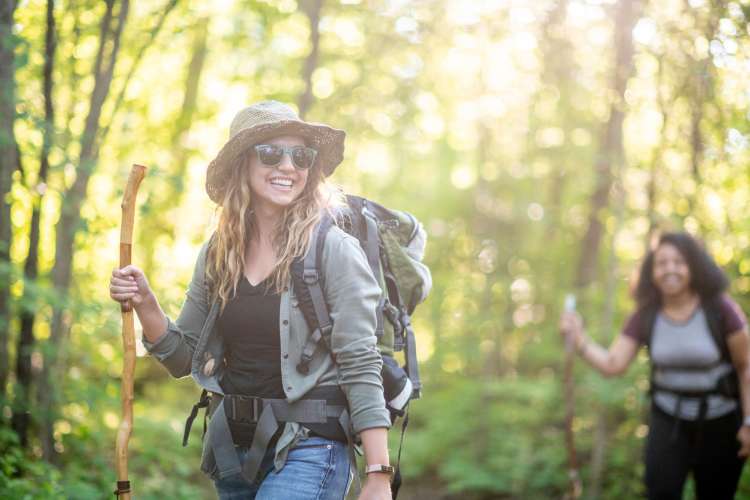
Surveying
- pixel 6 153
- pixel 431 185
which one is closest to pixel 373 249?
pixel 6 153

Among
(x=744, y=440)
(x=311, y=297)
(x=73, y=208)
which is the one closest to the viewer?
(x=311, y=297)

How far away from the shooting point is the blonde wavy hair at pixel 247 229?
2869 millimetres

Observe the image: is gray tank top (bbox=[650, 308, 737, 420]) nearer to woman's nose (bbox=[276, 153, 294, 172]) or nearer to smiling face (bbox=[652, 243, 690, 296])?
smiling face (bbox=[652, 243, 690, 296])

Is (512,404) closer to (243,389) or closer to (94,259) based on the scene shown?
(94,259)

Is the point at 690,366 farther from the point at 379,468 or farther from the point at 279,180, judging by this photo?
the point at 279,180

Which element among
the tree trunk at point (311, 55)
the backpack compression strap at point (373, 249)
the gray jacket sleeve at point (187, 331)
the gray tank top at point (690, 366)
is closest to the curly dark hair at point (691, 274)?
the gray tank top at point (690, 366)

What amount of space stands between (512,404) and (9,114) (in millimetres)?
7167

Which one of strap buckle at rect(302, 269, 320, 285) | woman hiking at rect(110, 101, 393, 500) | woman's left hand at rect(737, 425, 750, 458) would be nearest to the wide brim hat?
woman hiking at rect(110, 101, 393, 500)

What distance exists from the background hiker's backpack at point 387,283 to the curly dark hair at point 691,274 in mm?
2626

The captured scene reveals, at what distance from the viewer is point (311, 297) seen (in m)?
2.79

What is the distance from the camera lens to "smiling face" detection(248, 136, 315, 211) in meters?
3.02

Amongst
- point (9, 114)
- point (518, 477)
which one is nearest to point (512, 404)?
point (518, 477)

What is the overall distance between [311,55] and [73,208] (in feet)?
9.10

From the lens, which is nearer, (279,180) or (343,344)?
(343,344)
